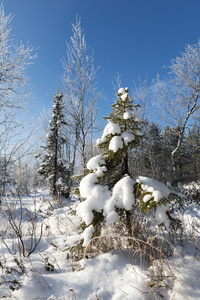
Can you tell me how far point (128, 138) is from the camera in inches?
96.0

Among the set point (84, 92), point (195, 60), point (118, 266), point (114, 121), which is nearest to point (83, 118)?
point (84, 92)

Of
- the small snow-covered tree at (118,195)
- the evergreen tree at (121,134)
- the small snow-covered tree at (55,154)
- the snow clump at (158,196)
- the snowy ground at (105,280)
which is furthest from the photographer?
the small snow-covered tree at (55,154)

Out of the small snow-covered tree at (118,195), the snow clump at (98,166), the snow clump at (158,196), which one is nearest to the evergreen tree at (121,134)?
the small snow-covered tree at (118,195)

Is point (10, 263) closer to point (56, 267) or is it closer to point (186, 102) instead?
point (56, 267)

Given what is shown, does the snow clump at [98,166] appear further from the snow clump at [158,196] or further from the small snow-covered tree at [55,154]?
the small snow-covered tree at [55,154]

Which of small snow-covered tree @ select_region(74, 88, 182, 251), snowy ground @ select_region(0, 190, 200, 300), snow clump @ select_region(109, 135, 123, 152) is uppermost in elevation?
snow clump @ select_region(109, 135, 123, 152)

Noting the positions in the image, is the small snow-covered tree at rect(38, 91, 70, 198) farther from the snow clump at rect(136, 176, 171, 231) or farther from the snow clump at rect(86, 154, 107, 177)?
the snow clump at rect(136, 176, 171, 231)

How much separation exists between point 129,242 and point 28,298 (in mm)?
1590

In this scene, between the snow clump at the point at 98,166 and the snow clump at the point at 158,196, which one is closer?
the snow clump at the point at 158,196

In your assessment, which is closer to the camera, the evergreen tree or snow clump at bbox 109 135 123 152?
snow clump at bbox 109 135 123 152

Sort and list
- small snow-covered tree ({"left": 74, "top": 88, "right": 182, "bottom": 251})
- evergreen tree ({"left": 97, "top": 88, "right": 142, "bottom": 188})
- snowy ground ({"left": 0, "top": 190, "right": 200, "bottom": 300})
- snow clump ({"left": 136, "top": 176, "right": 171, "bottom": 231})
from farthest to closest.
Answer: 1. evergreen tree ({"left": 97, "top": 88, "right": 142, "bottom": 188})
2. small snow-covered tree ({"left": 74, "top": 88, "right": 182, "bottom": 251})
3. snow clump ({"left": 136, "top": 176, "right": 171, "bottom": 231})
4. snowy ground ({"left": 0, "top": 190, "right": 200, "bottom": 300})

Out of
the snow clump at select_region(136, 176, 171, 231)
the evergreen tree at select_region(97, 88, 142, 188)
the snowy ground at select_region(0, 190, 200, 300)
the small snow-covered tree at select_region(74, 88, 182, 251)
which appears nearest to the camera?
the snowy ground at select_region(0, 190, 200, 300)

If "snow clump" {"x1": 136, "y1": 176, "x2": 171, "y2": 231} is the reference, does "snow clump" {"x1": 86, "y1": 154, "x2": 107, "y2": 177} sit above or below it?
above

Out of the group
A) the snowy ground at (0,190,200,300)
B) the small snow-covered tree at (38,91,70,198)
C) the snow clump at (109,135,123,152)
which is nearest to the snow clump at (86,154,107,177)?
the snow clump at (109,135,123,152)
